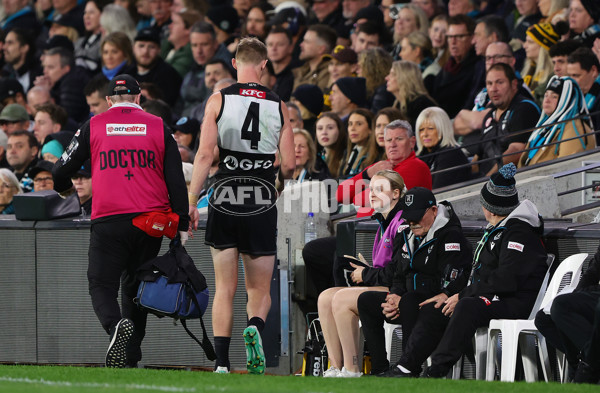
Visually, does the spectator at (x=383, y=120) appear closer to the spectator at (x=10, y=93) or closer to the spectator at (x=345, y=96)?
the spectator at (x=345, y=96)

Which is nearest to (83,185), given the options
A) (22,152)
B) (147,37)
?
(22,152)

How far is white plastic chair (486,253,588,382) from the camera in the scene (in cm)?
860

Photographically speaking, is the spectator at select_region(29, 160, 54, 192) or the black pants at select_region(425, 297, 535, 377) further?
the spectator at select_region(29, 160, 54, 192)

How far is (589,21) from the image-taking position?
13664 millimetres

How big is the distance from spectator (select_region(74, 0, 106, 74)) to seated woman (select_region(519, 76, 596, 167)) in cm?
875

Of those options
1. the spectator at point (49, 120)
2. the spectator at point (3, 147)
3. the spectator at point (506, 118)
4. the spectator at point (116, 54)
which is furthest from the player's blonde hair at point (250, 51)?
the spectator at point (116, 54)

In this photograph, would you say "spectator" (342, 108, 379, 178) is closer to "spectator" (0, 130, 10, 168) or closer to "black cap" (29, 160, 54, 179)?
"black cap" (29, 160, 54, 179)

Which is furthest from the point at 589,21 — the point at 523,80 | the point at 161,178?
the point at 161,178

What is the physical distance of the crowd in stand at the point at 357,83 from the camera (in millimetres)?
12227

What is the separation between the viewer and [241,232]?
9062 millimetres

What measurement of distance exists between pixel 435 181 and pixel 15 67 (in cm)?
1008

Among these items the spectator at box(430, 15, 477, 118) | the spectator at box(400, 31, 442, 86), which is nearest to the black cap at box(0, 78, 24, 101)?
the spectator at box(400, 31, 442, 86)

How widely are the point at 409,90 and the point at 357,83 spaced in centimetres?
93

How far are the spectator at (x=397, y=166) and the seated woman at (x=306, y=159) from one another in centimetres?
122
